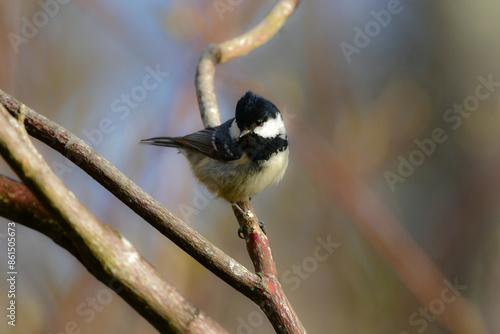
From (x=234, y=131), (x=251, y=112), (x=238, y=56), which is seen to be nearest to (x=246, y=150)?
(x=234, y=131)

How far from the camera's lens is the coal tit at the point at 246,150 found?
278 centimetres

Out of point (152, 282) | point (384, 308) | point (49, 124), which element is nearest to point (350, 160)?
point (384, 308)

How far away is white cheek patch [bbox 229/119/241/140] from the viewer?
115 inches

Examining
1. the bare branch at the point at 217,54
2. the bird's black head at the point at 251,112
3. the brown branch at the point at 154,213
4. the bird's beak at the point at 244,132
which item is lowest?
the brown branch at the point at 154,213

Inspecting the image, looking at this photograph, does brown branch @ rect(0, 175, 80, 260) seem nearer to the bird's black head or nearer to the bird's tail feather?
the bird's black head

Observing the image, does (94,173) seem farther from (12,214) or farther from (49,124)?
(12,214)

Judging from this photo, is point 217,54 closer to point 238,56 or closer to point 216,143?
point 238,56

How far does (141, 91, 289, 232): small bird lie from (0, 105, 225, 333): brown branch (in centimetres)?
196

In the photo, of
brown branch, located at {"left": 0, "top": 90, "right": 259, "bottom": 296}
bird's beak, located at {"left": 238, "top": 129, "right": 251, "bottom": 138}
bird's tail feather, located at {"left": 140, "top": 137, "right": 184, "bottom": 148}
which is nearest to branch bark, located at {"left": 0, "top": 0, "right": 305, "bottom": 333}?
brown branch, located at {"left": 0, "top": 90, "right": 259, "bottom": 296}

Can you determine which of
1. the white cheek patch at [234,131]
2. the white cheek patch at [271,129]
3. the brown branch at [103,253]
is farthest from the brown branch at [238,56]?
the brown branch at [103,253]

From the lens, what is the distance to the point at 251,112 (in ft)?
9.02

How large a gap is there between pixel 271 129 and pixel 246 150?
0.69 ft

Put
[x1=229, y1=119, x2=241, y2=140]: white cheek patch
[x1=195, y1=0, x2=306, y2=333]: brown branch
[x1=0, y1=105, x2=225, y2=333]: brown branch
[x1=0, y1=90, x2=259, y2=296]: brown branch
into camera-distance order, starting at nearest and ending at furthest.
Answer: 1. [x1=0, y1=105, x2=225, y2=333]: brown branch
2. [x1=0, y1=90, x2=259, y2=296]: brown branch
3. [x1=195, y1=0, x2=306, y2=333]: brown branch
4. [x1=229, y1=119, x2=241, y2=140]: white cheek patch

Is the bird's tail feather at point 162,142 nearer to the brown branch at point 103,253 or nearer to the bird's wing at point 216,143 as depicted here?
the bird's wing at point 216,143
